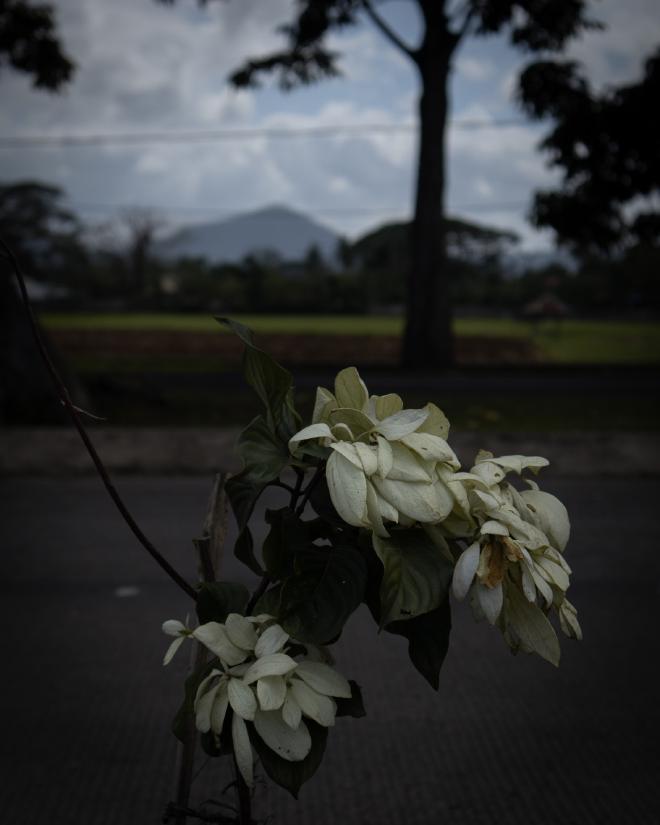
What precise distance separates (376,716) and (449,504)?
2.02 m

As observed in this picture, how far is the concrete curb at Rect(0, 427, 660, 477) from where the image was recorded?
7.25 m

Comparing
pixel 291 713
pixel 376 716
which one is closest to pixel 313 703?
pixel 291 713

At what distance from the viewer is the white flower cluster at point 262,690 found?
4.02ft

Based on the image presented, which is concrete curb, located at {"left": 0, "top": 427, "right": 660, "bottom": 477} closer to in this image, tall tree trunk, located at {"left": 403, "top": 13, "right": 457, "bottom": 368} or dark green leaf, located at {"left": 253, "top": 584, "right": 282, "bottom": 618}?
dark green leaf, located at {"left": 253, "top": 584, "right": 282, "bottom": 618}

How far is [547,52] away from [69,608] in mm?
13310

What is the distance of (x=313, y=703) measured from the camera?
126 cm

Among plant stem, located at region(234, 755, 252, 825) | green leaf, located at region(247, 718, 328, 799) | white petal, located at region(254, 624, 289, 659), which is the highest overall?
white petal, located at region(254, 624, 289, 659)

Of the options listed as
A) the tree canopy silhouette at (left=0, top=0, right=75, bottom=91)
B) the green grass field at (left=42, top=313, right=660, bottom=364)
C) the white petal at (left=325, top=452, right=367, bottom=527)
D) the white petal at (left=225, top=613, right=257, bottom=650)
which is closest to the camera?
the white petal at (left=325, top=452, right=367, bottom=527)

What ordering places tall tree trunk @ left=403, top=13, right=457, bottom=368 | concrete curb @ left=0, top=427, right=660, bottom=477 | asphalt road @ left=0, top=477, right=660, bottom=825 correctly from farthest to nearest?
tall tree trunk @ left=403, top=13, right=457, bottom=368 → concrete curb @ left=0, top=427, right=660, bottom=477 → asphalt road @ left=0, top=477, right=660, bottom=825

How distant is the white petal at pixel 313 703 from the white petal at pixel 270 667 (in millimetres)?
44

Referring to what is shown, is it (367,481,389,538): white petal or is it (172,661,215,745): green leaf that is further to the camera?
(172,661,215,745): green leaf

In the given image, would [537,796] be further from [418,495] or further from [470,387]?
[470,387]

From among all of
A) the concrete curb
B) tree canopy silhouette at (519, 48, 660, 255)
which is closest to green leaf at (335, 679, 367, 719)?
the concrete curb

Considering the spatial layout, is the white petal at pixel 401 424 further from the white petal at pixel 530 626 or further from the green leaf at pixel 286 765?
the green leaf at pixel 286 765
